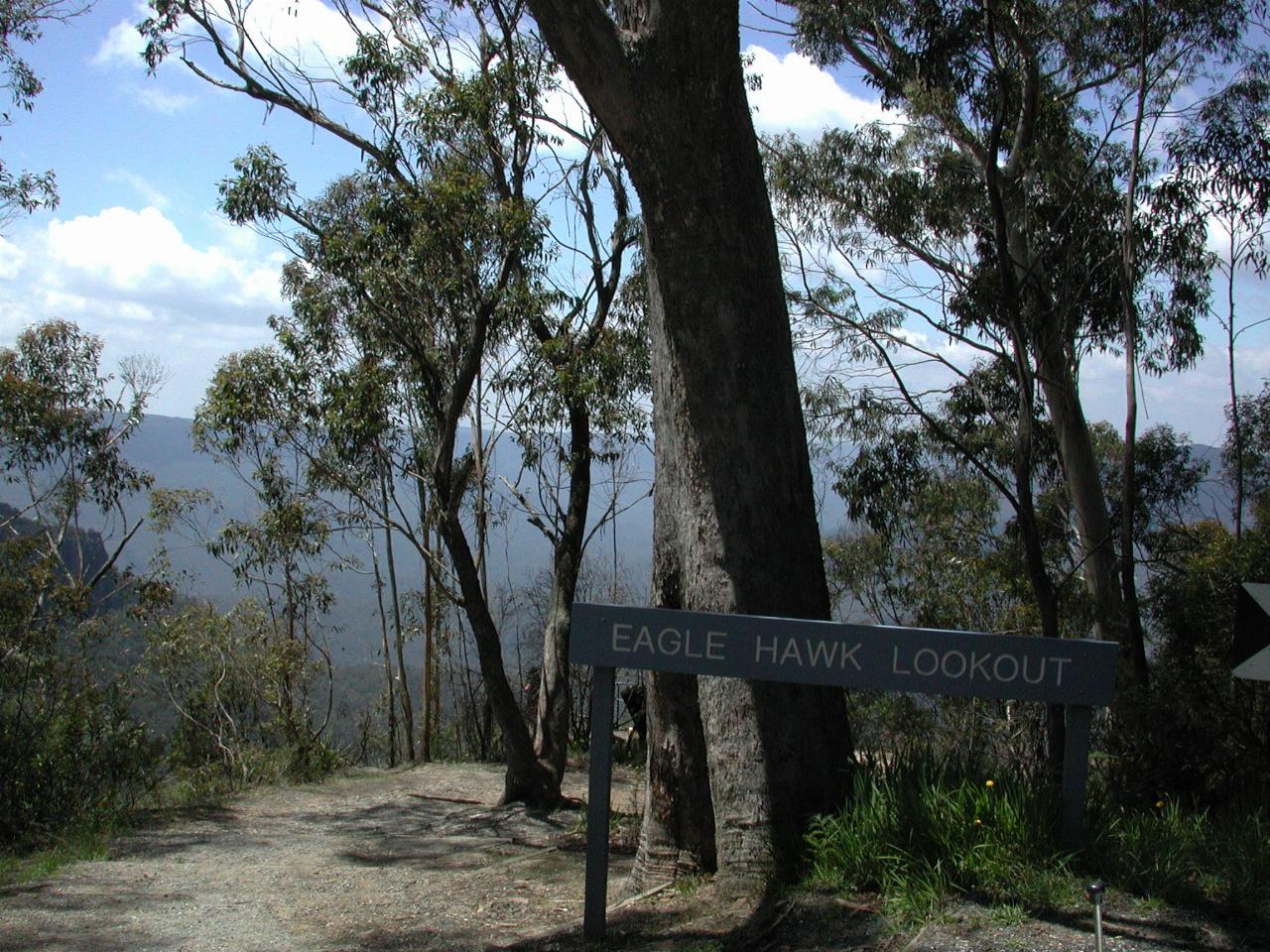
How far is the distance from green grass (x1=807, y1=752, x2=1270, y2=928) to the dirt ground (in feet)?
0.41

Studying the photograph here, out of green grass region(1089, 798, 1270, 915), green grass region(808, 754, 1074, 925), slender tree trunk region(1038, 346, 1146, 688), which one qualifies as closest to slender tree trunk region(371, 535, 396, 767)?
slender tree trunk region(1038, 346, 1146, 688)

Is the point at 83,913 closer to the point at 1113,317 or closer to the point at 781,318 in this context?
the point at 781,318

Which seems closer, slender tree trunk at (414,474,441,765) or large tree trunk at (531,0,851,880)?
large tree trunk at (531,0,851,880)

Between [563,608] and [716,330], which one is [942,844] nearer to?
[716,330]

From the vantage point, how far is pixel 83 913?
6.43m

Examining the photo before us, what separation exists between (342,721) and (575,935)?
50.6 feet

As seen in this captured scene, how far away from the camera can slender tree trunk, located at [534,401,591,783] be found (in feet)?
39.0

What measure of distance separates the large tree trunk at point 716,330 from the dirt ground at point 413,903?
2.63 feet

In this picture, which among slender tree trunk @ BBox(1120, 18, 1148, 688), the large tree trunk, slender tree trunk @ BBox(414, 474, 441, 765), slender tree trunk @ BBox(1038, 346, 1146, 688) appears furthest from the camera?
slender tree trunk @ BBox(414, 474, 441, 765)

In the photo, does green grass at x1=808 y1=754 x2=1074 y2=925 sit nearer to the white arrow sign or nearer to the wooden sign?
the wooden sign

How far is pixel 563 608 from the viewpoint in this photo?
1228cm

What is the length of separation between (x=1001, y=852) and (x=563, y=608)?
319 inches

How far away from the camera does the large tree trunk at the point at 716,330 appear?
554 centimetres

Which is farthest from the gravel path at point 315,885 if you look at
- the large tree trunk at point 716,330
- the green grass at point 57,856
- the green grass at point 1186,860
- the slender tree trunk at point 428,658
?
the slender tree trunk at point 428,658
